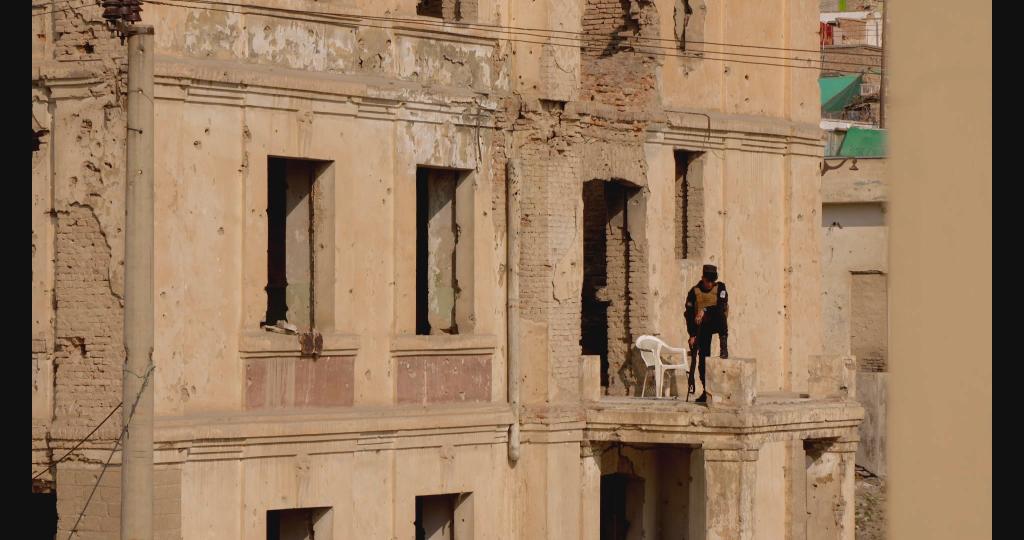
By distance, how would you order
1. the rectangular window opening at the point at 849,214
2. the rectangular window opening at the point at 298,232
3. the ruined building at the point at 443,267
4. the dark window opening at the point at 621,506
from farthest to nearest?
the rectangular window opening at the point at 849,214 < the dark window opening at the point at 621,506 < the rectangular window opening at the point at 298,232 < the ruined building at the point at 443,267

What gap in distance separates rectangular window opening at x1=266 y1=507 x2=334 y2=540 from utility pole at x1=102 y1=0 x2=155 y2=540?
3.43m

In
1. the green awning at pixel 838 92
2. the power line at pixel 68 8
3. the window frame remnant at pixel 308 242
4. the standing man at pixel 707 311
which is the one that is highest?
the green awning at pixel 838 92

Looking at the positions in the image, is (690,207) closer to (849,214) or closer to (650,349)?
(650,349)

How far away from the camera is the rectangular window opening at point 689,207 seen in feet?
73.4

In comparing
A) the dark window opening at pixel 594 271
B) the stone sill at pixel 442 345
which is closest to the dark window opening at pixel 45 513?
the stone sill at pixel 442 345

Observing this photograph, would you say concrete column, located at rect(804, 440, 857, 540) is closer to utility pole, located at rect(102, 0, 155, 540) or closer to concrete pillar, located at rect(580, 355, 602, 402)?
concrete pillar, located at rect(580, 355, 602, 402)

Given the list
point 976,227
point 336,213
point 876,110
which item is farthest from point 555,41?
point 876,110

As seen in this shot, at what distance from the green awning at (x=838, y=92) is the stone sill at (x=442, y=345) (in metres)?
27.2

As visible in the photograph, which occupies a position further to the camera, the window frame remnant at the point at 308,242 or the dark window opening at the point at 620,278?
the dark window opening at the point at 620,278

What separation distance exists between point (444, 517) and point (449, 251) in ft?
9.92

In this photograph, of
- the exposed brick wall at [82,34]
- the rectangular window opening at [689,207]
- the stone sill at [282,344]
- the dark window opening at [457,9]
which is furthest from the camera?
the rectangular window opening at [689,207]

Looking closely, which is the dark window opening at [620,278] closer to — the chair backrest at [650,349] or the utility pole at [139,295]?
the chair backrest at [650,349]

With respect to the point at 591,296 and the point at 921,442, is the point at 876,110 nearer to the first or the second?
the point at 591,296

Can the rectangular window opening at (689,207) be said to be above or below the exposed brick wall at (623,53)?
below
